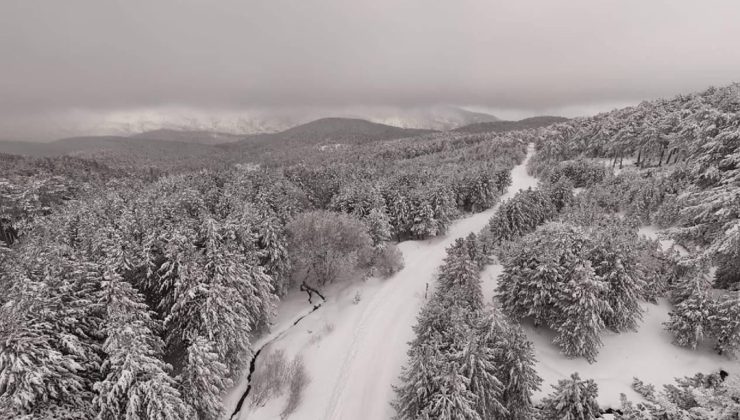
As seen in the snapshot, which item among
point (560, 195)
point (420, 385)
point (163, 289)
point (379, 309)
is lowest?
point (379, 309)

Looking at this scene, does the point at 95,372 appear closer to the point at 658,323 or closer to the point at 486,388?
the point at 486,388

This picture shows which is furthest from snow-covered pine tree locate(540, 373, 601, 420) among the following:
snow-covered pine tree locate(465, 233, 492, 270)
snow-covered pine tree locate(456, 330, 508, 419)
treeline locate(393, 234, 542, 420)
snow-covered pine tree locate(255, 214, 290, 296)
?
snow-covered pine tree locate(255, 214, 290, 296)

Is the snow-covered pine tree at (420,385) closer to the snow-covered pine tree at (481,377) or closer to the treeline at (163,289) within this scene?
the snow-covered pine tree at (481,377)

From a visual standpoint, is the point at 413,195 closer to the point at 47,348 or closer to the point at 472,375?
the point at 472,375

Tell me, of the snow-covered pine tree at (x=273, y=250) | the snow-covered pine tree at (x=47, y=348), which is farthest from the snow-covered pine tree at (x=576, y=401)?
the snow-covered pine tree at (x=273, y=250)

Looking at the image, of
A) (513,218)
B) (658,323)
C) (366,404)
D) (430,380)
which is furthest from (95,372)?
(513,218)

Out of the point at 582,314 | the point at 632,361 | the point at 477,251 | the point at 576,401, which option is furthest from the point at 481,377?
the point at 477,251
